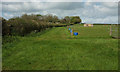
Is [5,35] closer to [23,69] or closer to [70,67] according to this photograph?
[23,69]

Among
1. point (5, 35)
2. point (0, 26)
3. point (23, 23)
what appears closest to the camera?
point (0, 26)

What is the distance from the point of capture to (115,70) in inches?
237

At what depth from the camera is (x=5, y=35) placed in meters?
14.7

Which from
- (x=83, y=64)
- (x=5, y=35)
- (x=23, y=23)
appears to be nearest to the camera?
(x=83, y=64)

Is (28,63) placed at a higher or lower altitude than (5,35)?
lower

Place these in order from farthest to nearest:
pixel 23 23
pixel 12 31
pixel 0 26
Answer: pixel 23 23, pixel 12 31, pixel 0 26

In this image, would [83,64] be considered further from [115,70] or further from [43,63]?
[43,63]

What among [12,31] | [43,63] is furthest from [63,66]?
[12,31]

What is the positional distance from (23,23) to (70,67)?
14097 millimetres

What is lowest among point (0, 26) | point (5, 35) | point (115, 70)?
point (115, 70)

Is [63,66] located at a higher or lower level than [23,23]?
lower

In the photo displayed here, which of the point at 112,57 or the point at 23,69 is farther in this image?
the point at 112,57

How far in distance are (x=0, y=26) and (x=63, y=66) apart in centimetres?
966

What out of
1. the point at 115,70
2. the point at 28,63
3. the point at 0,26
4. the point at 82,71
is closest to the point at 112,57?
the point at 115,70
